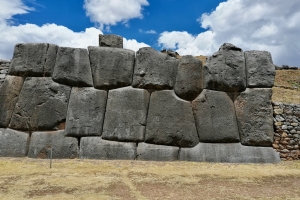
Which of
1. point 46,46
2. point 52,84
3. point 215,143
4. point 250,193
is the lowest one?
point 250,193

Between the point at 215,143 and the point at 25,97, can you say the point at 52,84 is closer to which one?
the point at 25,97

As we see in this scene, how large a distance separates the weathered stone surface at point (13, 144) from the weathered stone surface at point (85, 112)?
4.24ft

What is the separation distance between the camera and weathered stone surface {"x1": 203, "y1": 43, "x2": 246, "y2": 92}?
9.20 meters

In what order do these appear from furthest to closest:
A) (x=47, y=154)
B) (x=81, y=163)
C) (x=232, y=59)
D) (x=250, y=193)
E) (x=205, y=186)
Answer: (x=232, y=59)
(x=47, y=154)
(x=81, y=163)
(x=205, y=186)
(x=250, y=193)

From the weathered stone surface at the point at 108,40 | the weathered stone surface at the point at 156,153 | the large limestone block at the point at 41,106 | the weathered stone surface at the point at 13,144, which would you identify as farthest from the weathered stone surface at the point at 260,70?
the weathered stone surface at the point at 13,144

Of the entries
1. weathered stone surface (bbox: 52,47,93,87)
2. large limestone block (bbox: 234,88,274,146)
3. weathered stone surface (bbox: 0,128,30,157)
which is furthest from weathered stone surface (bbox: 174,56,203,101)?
weathered stone surface (bbox: 0,128,30,157)

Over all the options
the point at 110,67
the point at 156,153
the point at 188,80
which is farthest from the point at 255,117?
the point at 110,67

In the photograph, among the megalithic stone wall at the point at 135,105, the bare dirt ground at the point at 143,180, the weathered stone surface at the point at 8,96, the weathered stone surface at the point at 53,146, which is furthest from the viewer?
the weathered stone surface at the point at 8,96

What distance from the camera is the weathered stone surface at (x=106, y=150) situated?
8664mm

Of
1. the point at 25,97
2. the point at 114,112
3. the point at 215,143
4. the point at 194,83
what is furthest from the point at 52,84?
the point at 215,143

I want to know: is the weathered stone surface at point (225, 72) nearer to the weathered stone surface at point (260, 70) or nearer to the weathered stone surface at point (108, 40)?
the weathered stone surface at point (260, 70)

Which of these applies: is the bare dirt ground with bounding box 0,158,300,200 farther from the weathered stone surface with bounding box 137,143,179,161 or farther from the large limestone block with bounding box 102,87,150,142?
the large limestone block with bounding box 102,87,150,142

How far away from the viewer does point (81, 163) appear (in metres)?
7.86

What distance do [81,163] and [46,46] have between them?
376 cm
